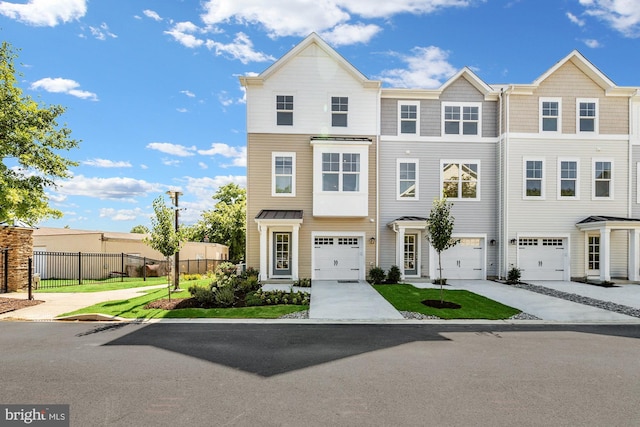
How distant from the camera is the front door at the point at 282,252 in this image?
18.7 meters

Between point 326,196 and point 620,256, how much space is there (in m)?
16.1

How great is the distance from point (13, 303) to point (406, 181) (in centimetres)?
1762

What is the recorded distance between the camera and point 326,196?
59.5 feet

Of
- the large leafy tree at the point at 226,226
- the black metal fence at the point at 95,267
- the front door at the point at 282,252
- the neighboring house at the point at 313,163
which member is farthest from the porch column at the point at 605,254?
the large leafy tree at the point at 226,226

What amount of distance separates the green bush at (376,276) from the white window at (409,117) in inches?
290

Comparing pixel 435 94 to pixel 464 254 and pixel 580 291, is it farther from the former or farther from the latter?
pixel 580 291

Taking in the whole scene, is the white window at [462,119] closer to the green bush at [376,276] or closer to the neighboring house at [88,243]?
the green bush at [376,276]

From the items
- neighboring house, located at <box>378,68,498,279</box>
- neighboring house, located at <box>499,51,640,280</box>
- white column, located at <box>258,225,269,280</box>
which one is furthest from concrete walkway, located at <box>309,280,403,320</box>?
neighboring house, located at <box>499,51,640,280</box>

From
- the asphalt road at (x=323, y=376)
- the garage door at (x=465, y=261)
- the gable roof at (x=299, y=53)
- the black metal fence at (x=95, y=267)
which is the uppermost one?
the gable roof at (x=299, y=53)

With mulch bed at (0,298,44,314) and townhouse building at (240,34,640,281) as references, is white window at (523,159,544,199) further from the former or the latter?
mulch bed at (0,298,44,314)

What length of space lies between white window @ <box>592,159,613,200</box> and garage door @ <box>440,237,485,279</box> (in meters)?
6.76

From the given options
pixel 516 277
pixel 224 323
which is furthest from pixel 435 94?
pixel 224 323

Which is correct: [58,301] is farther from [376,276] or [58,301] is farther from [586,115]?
[586,115]

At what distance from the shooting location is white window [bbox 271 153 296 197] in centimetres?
1850
